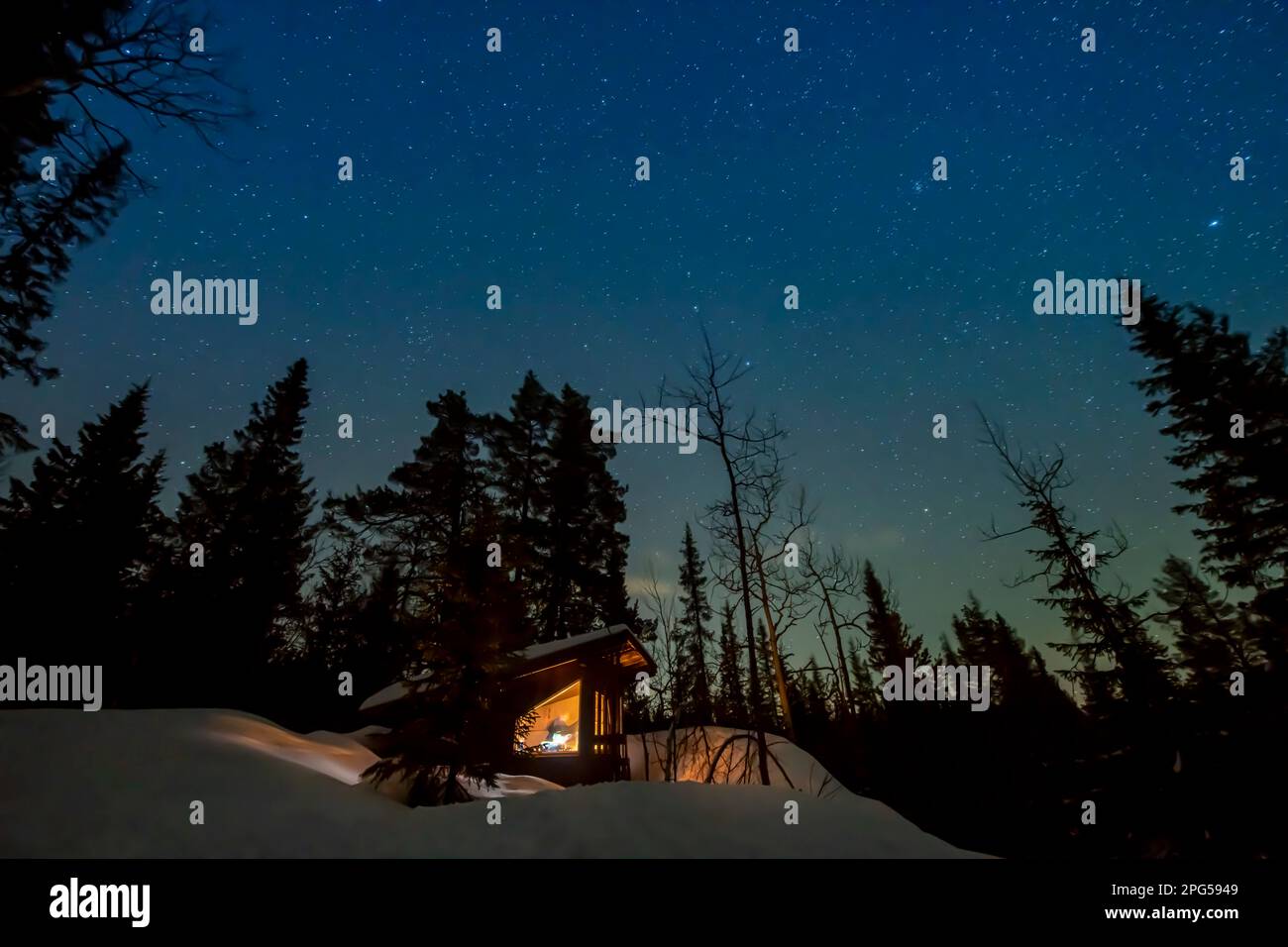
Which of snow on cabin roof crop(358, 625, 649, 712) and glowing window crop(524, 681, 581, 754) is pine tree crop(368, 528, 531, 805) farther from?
glowing window crop(524, 681, 581, 754)

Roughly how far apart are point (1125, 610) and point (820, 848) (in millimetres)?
15859

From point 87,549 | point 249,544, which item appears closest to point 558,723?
point 249,544

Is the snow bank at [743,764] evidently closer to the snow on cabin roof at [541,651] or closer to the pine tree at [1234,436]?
the snow on cabin roof at [541,651]

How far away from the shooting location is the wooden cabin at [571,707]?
45.9ft

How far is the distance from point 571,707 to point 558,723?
2.19 feet

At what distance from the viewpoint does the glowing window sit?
49.1 ft

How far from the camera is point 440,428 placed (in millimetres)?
21906

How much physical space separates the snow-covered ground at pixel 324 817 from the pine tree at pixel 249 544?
15732 millimetres

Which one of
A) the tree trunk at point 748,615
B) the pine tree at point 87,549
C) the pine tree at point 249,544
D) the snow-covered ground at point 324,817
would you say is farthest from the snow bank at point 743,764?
the pine tree at point 87,549

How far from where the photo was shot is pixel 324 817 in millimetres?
5086
